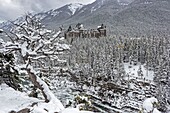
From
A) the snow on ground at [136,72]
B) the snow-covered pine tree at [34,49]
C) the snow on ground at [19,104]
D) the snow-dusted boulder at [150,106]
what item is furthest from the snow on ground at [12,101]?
the snow on ground at [136,72]

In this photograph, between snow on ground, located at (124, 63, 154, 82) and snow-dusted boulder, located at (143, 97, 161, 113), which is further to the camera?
snow on ground, located at (124, 63, 154, 82)

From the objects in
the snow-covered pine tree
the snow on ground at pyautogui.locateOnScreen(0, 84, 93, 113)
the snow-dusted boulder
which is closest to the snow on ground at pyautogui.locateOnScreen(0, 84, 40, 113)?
the snow on ground at pyautogui.locateOnScreen(0, 84, 93, 113)

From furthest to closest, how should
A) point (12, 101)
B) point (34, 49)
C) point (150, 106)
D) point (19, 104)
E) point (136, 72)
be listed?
point (136, 72)
point (12, 101)
point (19, 104)
point (34, 49)
point (150, 106)

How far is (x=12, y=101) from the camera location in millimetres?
11625

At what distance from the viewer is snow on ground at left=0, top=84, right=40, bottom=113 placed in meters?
10.7

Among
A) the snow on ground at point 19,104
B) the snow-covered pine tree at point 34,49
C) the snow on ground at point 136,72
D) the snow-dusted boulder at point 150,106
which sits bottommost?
the snow on ground at point 136,72

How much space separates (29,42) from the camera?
11039mm

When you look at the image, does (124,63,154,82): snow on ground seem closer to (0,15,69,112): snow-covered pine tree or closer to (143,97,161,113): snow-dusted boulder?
(0,15,69,112): snow-covered pine tree

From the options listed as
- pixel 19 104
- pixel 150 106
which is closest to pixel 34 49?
pixel 19 104

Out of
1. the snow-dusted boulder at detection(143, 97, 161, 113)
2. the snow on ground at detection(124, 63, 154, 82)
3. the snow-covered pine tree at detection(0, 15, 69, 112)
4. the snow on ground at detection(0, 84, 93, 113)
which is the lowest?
the snow on ground at detection(124, 63, 154, 82)

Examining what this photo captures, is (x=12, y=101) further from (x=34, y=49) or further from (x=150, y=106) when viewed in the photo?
(x=150, y=106)

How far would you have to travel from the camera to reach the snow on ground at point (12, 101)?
35.0 ft

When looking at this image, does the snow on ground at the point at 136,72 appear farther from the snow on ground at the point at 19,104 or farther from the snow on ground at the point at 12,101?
the snow on ground at the point at 19,104

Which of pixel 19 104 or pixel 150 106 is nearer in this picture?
pixel 150 106
